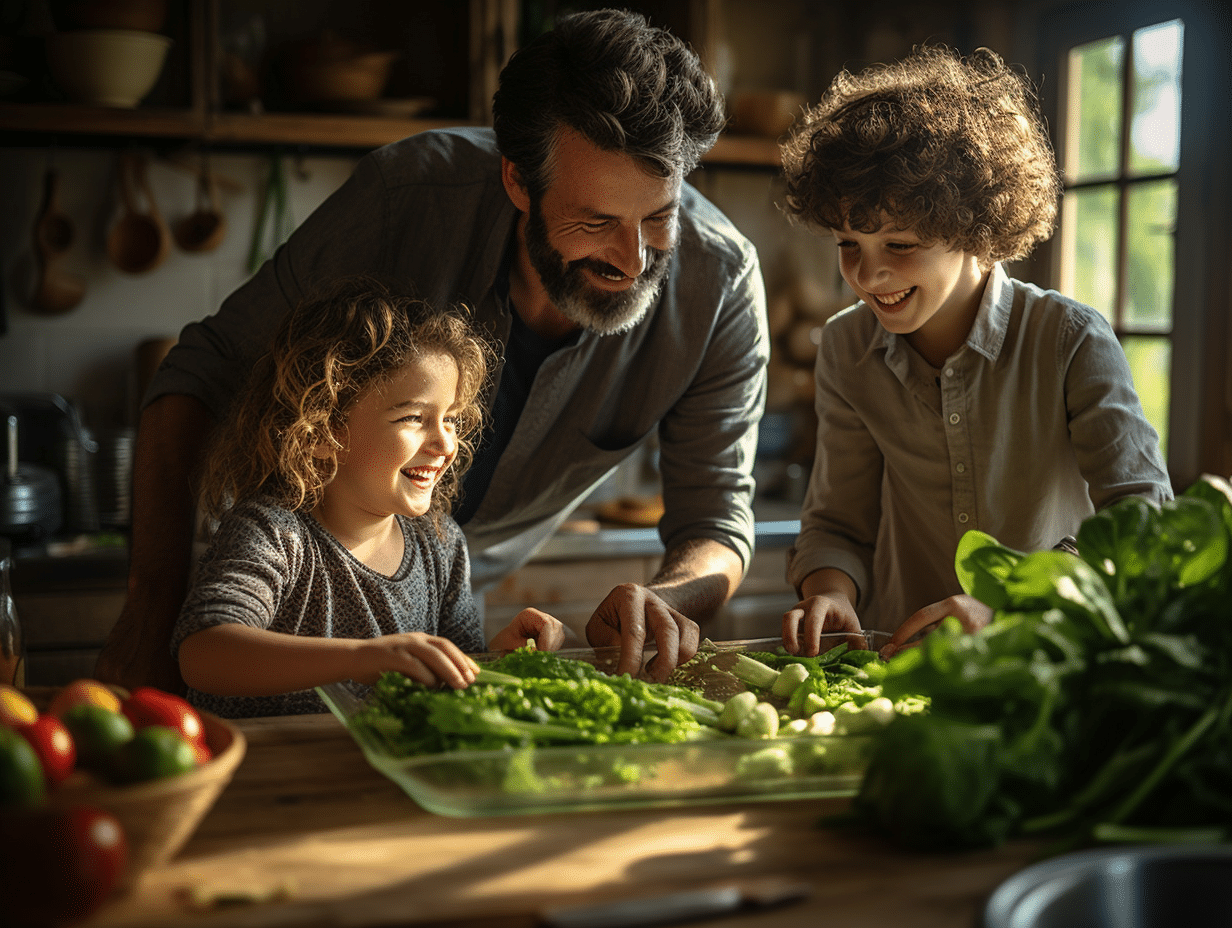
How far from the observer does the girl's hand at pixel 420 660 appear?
3.70 ft

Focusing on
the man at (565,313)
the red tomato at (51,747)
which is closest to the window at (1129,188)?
the man at (565,313)

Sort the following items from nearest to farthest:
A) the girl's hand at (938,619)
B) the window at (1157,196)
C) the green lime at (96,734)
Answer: the green lime at (96,734) < the girl's hand at (938,619) < the window at (1157,196)

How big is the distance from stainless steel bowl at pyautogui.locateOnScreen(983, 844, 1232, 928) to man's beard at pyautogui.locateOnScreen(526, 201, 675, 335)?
1.04m

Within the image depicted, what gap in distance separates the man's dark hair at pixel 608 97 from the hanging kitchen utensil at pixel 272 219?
1674mm

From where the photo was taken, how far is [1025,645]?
94 centimetres

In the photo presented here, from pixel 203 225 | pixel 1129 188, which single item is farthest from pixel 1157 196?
pixel 203 225

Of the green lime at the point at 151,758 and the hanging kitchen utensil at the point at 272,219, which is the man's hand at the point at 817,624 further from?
the hanging kitchen utensil at the point at 272,219

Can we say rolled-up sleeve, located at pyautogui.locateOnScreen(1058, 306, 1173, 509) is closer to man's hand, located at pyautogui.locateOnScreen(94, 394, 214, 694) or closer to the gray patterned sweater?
the gray patterned sweater

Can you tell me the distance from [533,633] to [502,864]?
541mm

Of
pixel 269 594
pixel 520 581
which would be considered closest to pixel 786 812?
pixel 269 594

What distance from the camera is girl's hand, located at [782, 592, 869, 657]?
1.42 m

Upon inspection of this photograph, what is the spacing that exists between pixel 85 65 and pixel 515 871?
2.62m

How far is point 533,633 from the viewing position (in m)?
1.41

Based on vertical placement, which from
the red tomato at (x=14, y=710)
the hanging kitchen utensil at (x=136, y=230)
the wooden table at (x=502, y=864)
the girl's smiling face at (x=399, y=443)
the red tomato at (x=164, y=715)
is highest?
the hanging kitchen utensil at (x=136, y=230)
